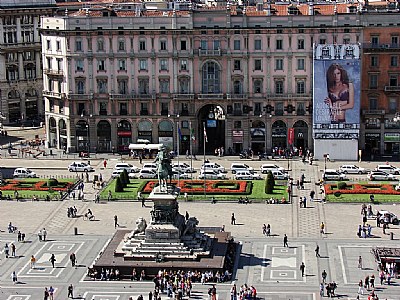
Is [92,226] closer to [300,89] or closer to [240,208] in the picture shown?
[240,208]

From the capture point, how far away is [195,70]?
175m

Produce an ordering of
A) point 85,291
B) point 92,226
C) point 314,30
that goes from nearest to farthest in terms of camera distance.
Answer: point 85,291 → point 92,226 → point 314,30

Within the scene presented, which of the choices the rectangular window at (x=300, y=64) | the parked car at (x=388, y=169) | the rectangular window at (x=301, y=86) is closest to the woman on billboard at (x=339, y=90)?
the rectangular window at (x=301, y=86)

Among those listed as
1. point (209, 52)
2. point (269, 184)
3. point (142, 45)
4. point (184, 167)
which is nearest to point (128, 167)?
point (184, 167)

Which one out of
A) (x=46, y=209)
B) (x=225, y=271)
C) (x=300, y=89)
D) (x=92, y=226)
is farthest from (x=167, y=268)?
(x=300, y=89)

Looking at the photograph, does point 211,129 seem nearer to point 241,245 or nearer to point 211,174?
point 211,174

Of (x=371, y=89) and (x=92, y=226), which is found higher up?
(x=371, y=89)

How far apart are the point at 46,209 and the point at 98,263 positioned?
29.3 meters

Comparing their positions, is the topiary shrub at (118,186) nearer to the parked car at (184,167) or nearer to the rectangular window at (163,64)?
the parked car at (184,167)

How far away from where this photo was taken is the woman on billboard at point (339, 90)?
168 meters

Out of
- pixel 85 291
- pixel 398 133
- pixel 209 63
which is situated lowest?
pixel 85 291

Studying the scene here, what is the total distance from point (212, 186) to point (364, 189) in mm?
20928

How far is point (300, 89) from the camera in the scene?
568 ft

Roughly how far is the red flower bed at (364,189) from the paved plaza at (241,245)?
3.35 m
